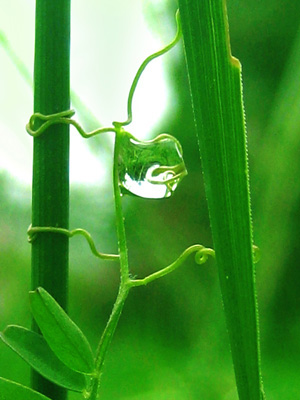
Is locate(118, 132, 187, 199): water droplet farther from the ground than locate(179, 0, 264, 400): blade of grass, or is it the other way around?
locate(118, 132, 187, 199): water droplet

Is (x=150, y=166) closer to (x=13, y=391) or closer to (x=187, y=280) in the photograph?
(x=13, y=391)

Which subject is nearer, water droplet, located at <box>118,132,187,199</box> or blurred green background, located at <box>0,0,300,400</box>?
water droplet, located at <box>118,132,187,199</box>

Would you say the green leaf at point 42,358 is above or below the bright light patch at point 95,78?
below

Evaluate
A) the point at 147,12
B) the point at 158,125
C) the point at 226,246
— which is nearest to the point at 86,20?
the point at 147,12

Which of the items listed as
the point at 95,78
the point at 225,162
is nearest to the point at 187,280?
the point at 95,78

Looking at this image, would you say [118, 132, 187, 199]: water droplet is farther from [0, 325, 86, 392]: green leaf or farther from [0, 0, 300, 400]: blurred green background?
[0, 0, 300, 400]: blurred green background

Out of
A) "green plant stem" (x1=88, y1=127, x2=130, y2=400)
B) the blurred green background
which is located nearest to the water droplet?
"green plant stem" (x1=88, y1=127, x2=130, y2=400)

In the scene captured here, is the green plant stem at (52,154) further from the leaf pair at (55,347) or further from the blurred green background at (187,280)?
the blurred green background at (187,280)

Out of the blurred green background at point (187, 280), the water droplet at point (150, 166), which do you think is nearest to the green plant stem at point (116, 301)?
the water droplet at point (150, 166)
